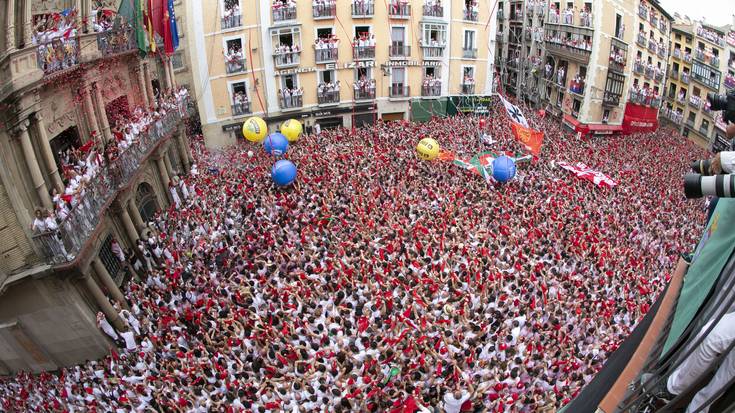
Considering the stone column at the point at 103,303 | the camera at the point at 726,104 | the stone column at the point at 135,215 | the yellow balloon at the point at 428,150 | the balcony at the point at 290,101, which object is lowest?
the stone column at the point at 103,303

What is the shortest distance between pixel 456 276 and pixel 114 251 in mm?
10133

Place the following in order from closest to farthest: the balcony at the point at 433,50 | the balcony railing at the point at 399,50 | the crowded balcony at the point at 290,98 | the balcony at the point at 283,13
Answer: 1. the balcony at the point at 283,13
2. the crowded balcony at the point at 290,98
3. the balcony railing at the point at 399,50
4. the balcony at the point at 433,50

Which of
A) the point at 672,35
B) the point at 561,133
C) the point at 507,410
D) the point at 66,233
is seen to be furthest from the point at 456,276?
the point at 672,35

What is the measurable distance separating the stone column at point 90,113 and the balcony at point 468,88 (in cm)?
1973

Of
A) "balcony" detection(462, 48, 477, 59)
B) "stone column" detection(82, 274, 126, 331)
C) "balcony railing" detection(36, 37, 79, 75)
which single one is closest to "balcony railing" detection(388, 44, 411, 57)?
"balcony" detection(462, 48, 477, 59)

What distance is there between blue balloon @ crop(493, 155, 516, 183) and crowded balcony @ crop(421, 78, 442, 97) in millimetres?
10965

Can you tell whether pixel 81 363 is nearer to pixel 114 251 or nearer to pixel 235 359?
pixel 114 251

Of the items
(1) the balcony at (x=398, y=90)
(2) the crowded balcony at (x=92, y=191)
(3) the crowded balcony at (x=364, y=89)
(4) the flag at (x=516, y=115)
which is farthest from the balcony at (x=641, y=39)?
(2) the crowded balcony at (x=92, y=191)

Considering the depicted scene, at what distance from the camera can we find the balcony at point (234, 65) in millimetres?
23403

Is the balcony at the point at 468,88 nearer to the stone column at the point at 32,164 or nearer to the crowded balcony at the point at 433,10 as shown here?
the crowded balcony at the point at 433,10

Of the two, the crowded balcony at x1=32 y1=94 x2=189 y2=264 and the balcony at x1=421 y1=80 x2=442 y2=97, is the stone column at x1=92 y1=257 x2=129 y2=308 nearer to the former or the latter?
the crowded balcony at x1=32 y1=94 x2=189 y2=264

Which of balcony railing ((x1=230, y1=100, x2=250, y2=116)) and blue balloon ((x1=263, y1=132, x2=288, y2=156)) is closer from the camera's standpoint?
blue balloon ((x1=263, y1=132, x2=288, y2=156))

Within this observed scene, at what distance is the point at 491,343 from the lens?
29.0ft

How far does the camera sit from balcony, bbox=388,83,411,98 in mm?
26234
